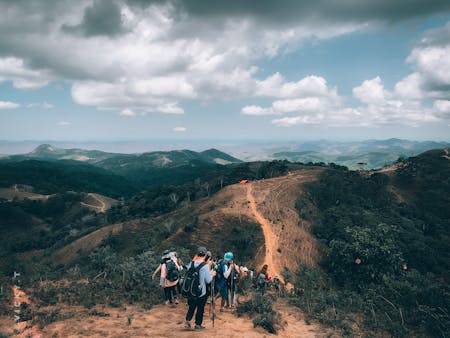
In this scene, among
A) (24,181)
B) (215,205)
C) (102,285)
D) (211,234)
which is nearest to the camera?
(102,285)

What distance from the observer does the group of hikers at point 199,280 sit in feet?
29.6

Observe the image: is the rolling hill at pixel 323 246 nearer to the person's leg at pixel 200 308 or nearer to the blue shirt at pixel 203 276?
the person's leg at pixel 200 308

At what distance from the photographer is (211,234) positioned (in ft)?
118

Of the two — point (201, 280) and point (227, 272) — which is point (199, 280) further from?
point (227, 272)

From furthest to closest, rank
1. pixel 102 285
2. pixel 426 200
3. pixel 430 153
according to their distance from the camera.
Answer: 1. pixel 430 153
2. pixel 426 200
3. pixel 102 285

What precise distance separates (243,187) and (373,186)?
2380cm

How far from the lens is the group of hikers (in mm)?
9016

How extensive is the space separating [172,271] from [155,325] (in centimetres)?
192

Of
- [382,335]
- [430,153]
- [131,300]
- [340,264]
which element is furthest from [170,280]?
[430,153]

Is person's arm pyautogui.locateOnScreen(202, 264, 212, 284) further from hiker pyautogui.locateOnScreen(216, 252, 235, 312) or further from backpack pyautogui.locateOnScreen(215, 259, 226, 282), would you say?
backpack pyautogui.locateOnScreen(215, 259, 226, 282)

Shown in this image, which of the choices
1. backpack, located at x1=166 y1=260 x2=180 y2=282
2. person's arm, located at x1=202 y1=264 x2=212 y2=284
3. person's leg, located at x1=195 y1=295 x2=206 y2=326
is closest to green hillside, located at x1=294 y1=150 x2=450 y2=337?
person's leg, located at x1=195 y1=295 x2=206 y2=326

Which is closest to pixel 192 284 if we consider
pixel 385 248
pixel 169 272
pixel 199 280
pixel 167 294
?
pixel 199 280

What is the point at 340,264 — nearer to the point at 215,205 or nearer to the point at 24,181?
the point at 215,205

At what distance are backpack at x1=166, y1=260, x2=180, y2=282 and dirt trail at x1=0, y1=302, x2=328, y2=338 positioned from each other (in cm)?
116
